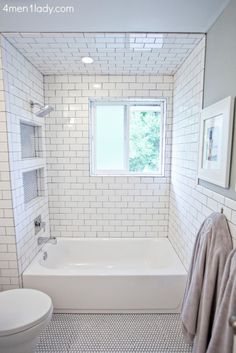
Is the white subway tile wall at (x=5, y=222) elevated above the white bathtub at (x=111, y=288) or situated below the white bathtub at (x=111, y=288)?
above

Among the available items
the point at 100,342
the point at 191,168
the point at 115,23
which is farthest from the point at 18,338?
the point at 115,23

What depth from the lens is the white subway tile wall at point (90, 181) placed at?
2439 mm

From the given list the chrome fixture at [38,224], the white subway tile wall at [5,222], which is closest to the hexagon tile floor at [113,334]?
the white subway tile wall at [5,222]

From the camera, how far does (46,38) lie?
1.63 m

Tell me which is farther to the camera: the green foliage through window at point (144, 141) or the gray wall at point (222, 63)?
the green foliage through window at point (144, 141)

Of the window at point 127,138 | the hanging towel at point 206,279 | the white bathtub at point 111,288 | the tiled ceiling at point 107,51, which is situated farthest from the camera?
the window at point 127,138

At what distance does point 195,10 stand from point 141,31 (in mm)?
373

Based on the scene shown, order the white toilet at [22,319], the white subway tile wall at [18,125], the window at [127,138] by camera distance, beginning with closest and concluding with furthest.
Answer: the white toilet at [22,319], the white subway tile wall at [18,125], the window at [127,138]

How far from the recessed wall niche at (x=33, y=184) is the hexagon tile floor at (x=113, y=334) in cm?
122

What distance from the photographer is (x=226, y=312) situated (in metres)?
0.95

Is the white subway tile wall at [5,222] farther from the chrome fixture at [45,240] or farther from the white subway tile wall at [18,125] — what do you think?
the chrome fixture at [45,240]

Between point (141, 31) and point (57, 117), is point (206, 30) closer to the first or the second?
point (141, 31)

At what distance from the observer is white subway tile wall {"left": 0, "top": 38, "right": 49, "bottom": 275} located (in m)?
1.71

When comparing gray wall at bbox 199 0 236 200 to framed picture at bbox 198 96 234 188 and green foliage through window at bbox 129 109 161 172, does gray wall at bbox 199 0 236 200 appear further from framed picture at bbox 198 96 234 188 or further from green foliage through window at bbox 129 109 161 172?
green foliage through window at bbox 129 109 161 172
